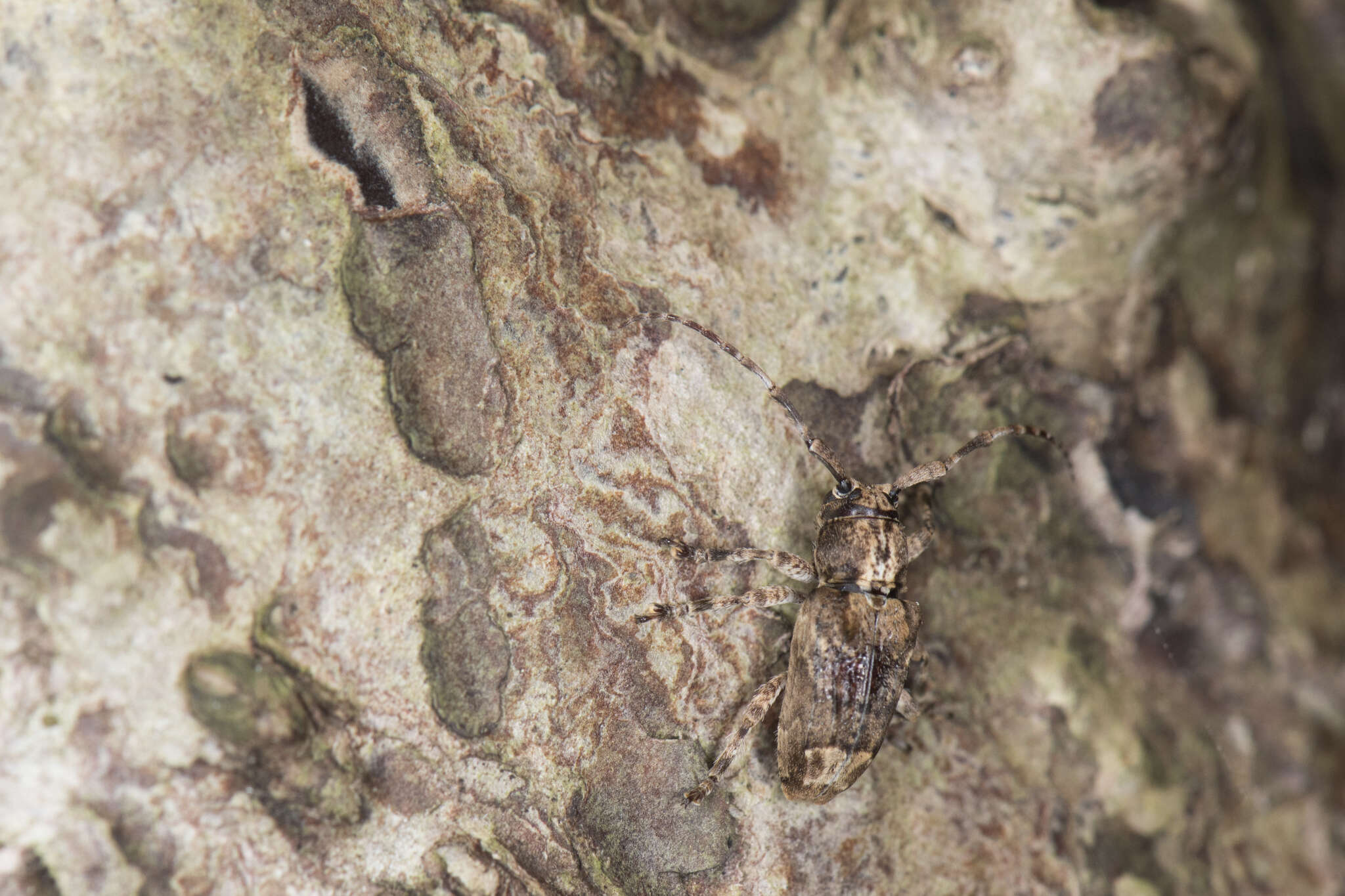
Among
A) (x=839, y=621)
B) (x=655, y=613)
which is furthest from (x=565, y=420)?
(x=839, y=621)

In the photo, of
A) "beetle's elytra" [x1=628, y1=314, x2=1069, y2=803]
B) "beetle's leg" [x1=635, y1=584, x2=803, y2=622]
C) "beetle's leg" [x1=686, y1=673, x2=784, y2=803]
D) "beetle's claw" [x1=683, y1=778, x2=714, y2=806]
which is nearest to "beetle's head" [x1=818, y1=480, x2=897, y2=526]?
"beetle's elytra" [x1=628, y1=314, x2=1069, y2=803]

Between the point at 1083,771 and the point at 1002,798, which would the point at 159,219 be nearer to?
the point at 1002,798

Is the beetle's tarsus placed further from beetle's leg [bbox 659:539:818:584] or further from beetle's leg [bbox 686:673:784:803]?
beetle's leg [bbox 659:539:818:584]

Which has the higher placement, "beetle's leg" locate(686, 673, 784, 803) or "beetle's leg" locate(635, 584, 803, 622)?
"beetle's leg" locate(635, 584, 803, 622)

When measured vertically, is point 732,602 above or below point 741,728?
above

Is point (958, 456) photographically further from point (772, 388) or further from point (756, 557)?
point (756, 557)

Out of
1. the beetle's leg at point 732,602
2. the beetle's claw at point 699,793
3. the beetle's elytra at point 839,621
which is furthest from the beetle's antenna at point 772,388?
the beetle's claw at point 699,793

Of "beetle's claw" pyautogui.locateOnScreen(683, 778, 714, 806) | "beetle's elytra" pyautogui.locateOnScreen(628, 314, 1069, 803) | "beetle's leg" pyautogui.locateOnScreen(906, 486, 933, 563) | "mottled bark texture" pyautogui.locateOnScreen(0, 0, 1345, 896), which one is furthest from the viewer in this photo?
"beetle's leg" pyautogui.locateOnScreen(906, 486, 933, 563)
